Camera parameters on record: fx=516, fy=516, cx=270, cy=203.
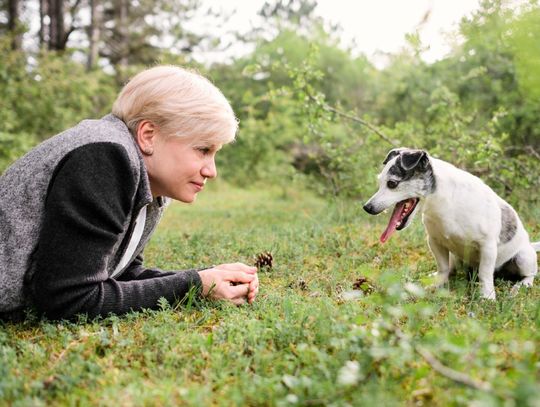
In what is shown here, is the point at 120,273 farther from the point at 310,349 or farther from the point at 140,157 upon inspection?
the point at 310,349

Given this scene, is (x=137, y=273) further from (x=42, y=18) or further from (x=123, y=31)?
(x=123, y=31)

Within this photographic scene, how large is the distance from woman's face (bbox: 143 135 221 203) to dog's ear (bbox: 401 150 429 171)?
1.35 metres

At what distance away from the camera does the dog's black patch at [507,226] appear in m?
3.41

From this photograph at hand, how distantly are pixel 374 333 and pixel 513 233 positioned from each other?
2.17 meters

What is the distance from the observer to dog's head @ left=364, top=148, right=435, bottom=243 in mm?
3324

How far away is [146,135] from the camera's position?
8.23 ft

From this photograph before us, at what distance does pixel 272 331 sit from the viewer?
217cm

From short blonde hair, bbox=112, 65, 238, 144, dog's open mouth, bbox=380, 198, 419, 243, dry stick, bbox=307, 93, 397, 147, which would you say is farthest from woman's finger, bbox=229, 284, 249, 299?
dry stick, bbox=307, 93, 397, 147

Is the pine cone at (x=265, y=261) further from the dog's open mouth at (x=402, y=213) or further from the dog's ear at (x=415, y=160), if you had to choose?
the dog's ear at (x=415, y=160)

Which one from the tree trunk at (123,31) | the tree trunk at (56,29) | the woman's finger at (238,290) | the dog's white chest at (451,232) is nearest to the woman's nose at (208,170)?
the woman's finger at (238,290)

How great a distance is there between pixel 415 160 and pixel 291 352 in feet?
→ 5.92

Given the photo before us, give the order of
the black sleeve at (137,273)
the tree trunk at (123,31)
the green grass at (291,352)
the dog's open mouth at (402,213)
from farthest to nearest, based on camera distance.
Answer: the tree trunk at (123,31), the dog's open mouth at (402,213), the black sleeve at (137,273), the green grass at (291,352)

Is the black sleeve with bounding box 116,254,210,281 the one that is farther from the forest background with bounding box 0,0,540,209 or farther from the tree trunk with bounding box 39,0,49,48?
the tree trunk with bounding box 39,0,49,48

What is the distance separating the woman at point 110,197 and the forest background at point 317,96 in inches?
72.3
